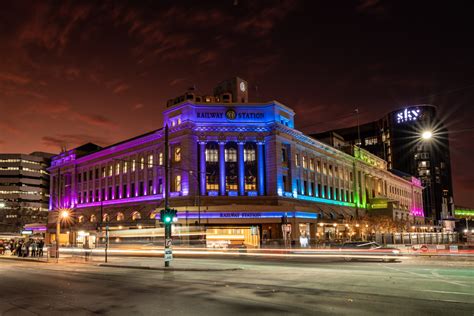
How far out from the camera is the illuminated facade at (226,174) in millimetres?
66875

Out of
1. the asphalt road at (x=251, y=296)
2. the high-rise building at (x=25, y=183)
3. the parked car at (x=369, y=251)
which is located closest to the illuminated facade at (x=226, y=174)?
the parked car at (x=369, y=251)

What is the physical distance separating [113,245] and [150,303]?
46.0 metres

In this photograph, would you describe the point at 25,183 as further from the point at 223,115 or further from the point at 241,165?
the point at 241,165

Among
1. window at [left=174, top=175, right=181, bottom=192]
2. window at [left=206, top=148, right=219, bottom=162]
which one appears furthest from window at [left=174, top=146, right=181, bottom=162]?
window at [left=206, top=148, right=219, bottom=162]

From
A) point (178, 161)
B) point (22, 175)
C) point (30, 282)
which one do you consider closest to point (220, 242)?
point (178, 161)

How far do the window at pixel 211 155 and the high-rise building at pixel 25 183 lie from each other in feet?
341

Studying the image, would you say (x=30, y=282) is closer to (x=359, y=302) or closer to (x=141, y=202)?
(x=359, y=302)

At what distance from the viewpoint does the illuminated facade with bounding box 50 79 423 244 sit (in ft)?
219

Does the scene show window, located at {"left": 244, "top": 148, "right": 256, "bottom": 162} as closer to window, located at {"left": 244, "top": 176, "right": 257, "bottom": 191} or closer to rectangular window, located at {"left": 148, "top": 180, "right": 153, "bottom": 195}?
window, located at {"left": 244, "top": 176, "right": 257, "bottom": 191}

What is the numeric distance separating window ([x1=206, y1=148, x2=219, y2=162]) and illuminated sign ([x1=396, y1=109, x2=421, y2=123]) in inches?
5163

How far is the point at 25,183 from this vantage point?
545ft

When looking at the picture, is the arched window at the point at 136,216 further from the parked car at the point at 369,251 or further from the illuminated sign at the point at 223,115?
the parked car at the point at 369,251

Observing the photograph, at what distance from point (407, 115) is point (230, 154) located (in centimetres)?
13052

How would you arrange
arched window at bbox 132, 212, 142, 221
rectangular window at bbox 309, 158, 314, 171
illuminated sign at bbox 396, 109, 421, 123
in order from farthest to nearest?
illuminated sign at bbox 396, 109, 421, 123 → rectangular window at bbox 309, 158, 314, 171 → arched window at bbox 132, 212, 142, 221
